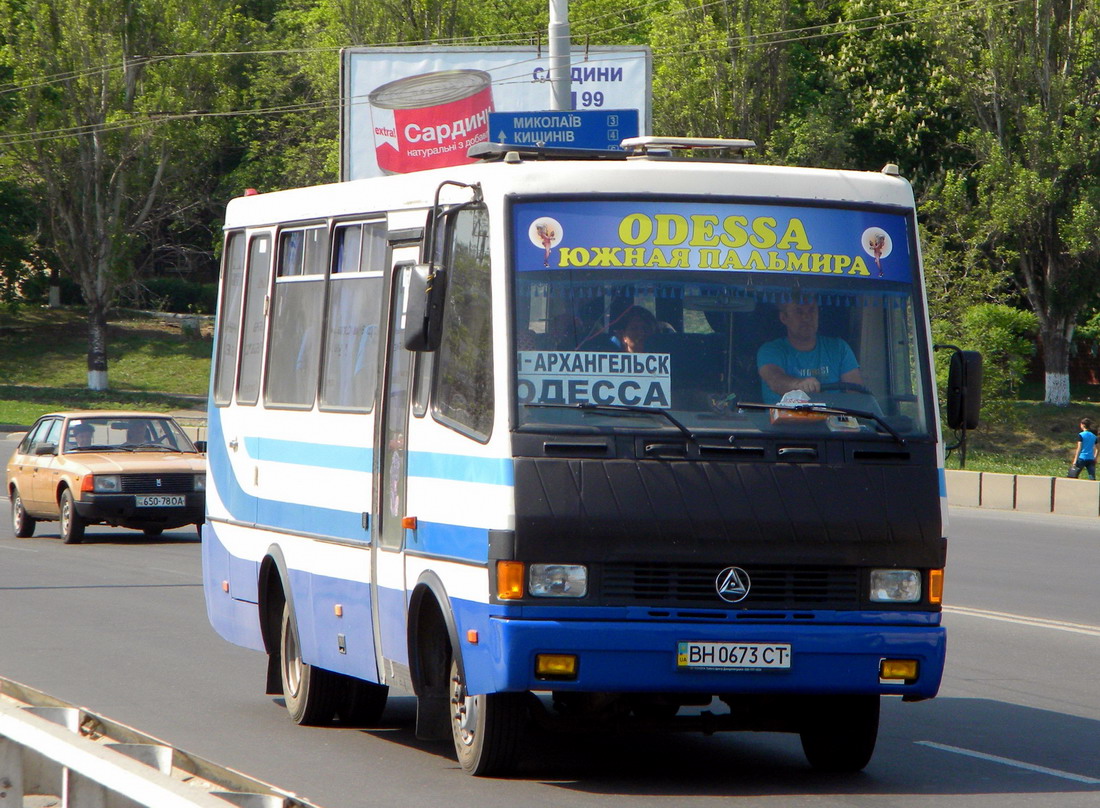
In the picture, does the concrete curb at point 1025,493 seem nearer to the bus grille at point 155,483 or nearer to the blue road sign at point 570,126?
the blue road sign at point 570,126

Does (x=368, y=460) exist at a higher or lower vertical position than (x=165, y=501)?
higher

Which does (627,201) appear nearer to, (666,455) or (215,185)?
(666,455)

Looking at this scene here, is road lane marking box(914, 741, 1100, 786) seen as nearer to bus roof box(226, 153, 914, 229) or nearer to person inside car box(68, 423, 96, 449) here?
bus roof box(226, 153, 914, 229)

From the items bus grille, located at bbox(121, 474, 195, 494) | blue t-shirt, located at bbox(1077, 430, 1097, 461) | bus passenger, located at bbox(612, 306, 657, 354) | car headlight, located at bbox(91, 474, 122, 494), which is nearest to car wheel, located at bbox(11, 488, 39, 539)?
car headlight, located at bbox(91, 474, 122, 494)

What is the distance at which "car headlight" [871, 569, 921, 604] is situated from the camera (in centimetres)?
711

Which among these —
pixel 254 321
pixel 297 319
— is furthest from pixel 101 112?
pixel 297 319

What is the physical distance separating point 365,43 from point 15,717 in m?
47.7

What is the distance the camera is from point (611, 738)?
28.9 ft

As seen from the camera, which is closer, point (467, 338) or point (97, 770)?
point (97, 770)

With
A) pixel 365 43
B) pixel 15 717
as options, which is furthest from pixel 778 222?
pixel 365 43

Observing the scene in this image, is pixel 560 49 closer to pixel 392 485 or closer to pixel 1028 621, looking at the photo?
pixel 1028 621

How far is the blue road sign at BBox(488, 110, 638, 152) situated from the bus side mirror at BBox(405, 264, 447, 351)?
13.8 metres

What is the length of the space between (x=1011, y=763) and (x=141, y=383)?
170ft

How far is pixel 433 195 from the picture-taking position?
7.77 meters
